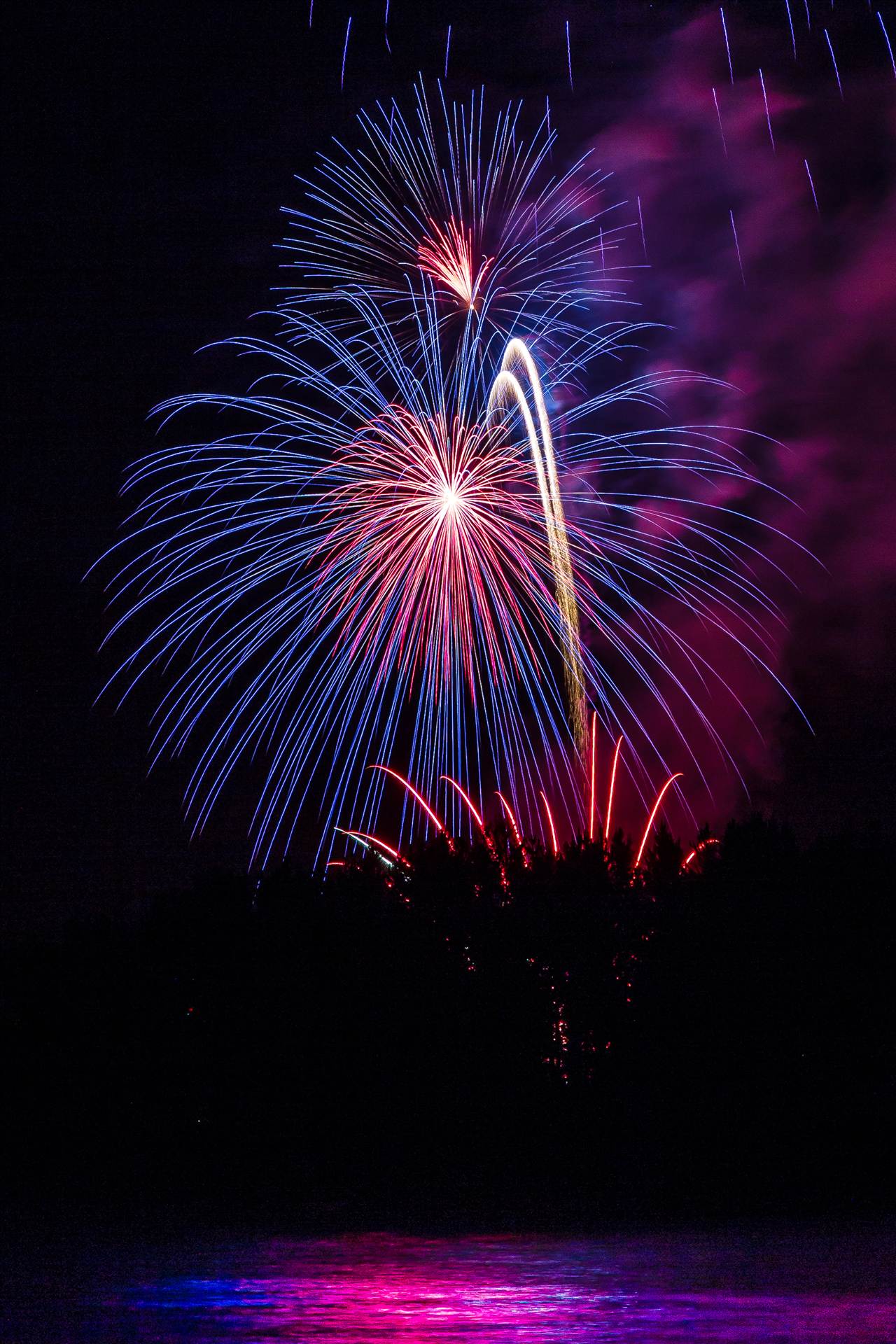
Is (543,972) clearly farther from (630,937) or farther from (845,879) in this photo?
(845,879)

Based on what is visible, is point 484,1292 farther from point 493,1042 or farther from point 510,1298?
point 493,1042

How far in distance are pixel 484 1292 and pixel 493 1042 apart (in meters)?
9.40

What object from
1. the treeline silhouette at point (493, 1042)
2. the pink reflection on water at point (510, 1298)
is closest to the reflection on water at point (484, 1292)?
the pink reflection on water at point (510, 1298)

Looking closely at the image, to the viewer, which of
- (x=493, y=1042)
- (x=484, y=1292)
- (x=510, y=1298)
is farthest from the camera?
(x=493, y=1042)

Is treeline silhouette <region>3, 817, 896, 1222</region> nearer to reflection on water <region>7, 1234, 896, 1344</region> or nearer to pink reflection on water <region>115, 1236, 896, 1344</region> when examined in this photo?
reflection on water <region>7, 1234, 896, 1344</region>

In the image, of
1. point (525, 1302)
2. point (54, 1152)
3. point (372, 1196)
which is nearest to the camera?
point (525, 1302)

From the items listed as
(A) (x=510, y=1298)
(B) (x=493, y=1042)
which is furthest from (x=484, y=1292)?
(B) (x=493, y=1042)

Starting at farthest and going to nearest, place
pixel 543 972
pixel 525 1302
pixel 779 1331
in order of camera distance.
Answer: pixel 543 972 → pixel 525 1302 → pixel 779 1331

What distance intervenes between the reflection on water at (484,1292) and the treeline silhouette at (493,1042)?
13.5ft

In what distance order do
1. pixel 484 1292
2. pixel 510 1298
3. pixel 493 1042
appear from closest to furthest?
pixel 510 1298 < pixel 484 1292 < pixel 493 1042

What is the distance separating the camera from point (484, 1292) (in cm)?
1121

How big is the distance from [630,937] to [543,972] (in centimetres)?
142

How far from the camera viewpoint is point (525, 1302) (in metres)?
10.6

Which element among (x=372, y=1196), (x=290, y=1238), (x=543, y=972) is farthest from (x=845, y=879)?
(x=290, y=1238)
